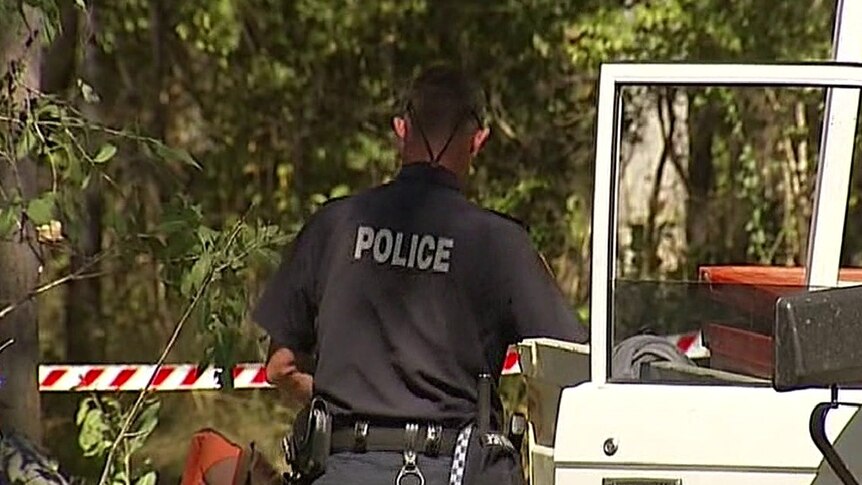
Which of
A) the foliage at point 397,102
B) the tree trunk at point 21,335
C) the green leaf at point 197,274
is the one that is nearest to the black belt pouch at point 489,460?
the green leaf at point 197,274

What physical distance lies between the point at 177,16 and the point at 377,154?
5.47 ft

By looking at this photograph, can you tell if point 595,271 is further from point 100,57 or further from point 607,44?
point 100,57

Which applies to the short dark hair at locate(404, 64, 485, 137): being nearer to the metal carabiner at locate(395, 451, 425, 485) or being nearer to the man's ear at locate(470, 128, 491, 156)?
the man's ear at locate(470, 128, 491, 156)

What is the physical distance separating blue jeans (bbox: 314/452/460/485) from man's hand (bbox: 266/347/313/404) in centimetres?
24

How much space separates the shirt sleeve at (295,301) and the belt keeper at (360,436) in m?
0.29

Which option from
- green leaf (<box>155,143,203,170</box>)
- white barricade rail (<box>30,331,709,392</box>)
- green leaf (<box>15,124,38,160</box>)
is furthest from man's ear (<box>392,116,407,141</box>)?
white barricade rail (<box>30,331,709,392</box>)

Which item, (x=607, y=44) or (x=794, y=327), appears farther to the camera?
(x=607, y=44)

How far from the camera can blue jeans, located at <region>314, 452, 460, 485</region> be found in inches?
150

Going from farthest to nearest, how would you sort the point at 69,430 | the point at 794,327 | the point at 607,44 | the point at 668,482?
the point at 607,44 → the point at 69,430 → the point at 668,482 → the point at 794,327

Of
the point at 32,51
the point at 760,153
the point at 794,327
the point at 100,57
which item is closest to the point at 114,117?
the point at 100,57

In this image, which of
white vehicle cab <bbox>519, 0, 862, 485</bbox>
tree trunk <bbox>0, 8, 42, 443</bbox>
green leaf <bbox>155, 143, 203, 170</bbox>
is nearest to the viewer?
white vehicle cab <bbox>519, 0, 862, 485</bbox>

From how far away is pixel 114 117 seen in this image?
1248cm

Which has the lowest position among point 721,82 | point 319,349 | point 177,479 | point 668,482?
point 177,479

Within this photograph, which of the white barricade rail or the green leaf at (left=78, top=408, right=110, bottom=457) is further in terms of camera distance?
the white barricade rail
